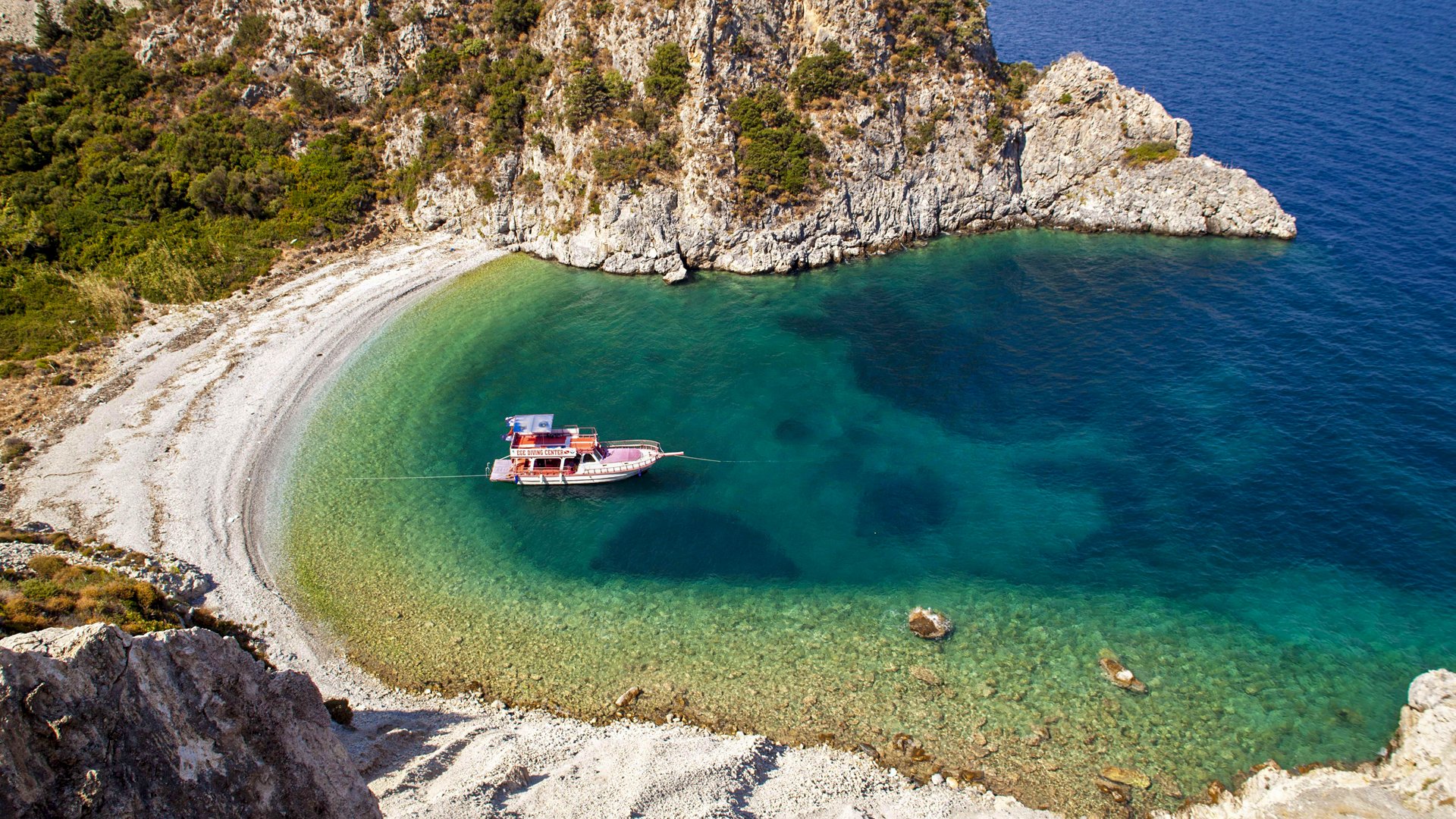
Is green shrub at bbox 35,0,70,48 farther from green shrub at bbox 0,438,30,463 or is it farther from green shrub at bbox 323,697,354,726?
green shrub at bbox 323,697,354,726

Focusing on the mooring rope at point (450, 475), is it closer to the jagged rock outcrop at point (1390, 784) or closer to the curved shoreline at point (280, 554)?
the curved shoreline at point (280, 554)

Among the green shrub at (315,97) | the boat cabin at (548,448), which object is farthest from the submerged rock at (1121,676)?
the green shrub at (315,97)

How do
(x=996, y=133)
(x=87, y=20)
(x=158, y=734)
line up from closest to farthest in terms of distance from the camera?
(x=158, y=734)
(x=996, y=133)
(x=87, y=20)

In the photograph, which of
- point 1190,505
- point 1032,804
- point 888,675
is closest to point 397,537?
point 888,675

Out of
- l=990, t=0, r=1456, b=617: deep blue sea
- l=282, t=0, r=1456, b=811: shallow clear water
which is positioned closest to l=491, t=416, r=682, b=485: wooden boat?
l=282, t=0, r=1456, b=811: shallow clear water

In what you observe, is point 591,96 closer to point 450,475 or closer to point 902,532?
point 450,475

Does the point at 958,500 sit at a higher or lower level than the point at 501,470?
lower

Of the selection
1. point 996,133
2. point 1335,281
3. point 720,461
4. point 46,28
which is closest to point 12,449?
point 720,461

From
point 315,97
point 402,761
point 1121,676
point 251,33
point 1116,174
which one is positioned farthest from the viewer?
point 251,33
